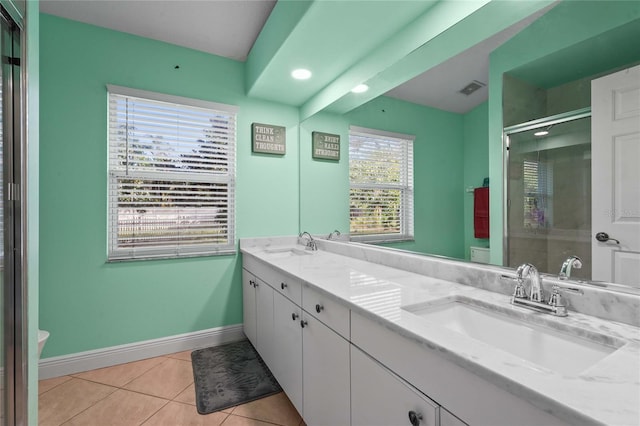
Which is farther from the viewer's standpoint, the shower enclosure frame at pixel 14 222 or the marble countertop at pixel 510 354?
the shower enclosure frame at pixel 14 222

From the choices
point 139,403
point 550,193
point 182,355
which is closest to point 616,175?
point 550,193

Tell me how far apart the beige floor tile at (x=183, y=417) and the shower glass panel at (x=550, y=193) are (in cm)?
180

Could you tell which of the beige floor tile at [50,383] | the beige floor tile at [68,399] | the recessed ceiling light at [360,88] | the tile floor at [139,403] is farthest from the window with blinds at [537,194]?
the beige floor tile at [50,383]

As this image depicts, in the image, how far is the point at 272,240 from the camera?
9.38ft

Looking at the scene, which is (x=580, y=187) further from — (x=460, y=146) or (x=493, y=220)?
(x=460, y=146)

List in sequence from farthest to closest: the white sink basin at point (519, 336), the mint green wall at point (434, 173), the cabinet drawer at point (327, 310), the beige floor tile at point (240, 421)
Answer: the beige floor tile at point (240, 421) < the mint green wall at point (434, 173) < the cabinet drawer at point (327, 310) < the white sink basin at point (519, 336)

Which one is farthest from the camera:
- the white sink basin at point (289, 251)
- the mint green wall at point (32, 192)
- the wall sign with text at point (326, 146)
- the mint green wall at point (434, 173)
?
the white sink basin at point (289, 251)

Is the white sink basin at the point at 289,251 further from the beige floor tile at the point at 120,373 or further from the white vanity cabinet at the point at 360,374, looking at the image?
the beige floor tile at the point at 120,373

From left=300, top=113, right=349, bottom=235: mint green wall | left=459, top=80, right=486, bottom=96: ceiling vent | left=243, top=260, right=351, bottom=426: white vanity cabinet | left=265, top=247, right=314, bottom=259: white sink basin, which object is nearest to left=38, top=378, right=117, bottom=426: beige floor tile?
left=243, top=260, right=351, bottom=426: white vanity cabinet

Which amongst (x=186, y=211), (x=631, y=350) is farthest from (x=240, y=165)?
(x=631, y=350)

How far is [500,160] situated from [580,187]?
306 millimetres

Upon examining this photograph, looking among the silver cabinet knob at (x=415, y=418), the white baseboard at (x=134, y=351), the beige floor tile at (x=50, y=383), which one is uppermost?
the silver cabinet knob at (x=415, y=418)

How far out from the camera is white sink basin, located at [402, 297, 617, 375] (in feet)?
2.63

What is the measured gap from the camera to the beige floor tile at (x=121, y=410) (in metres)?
1.70
